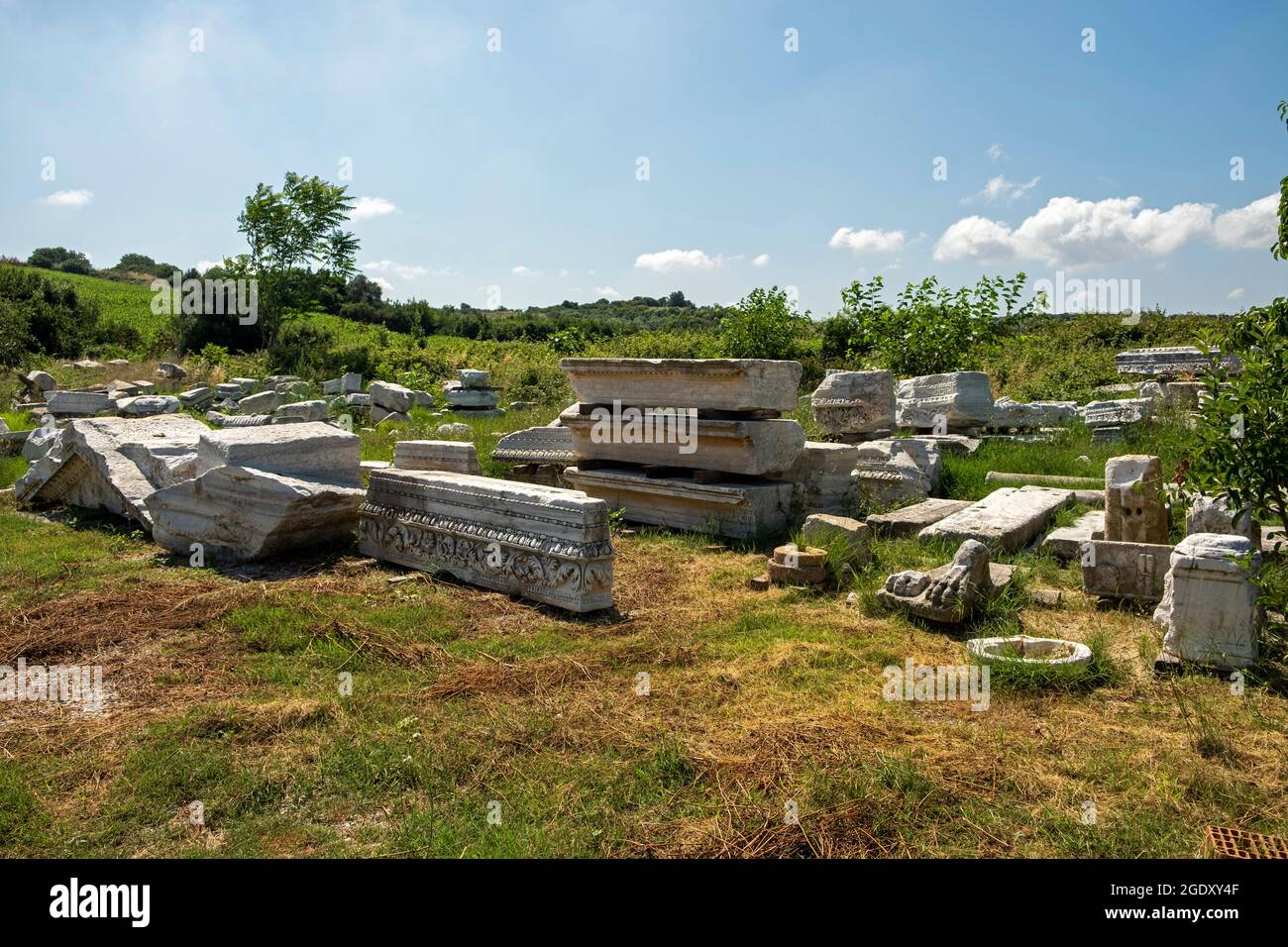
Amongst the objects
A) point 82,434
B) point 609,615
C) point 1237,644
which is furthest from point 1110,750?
point 82,434

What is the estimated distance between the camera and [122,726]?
3594 mm

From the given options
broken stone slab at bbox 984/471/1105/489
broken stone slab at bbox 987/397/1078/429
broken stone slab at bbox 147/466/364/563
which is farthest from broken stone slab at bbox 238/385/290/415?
broken stone slab at bbox 984/471/1105/489

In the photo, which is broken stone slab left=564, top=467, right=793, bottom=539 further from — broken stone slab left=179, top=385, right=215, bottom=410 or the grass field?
broken stone slab left=179, top=385, right=215, bottom=410

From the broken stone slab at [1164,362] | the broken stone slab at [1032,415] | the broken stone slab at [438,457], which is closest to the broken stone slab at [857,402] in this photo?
the broken stone slab at [1032,415]

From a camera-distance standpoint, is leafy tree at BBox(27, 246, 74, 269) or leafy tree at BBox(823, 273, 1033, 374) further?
leafy tree at BBox(27, 246, 74, 269)

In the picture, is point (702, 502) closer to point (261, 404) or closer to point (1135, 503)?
point (1135, 503)

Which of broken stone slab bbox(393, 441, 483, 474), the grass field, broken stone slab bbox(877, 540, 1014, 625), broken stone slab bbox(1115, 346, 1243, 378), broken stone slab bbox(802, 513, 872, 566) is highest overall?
broken stone slab bbox(1115, 346, 1243, 378)

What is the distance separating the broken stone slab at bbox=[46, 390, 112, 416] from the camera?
A: 13.4 m

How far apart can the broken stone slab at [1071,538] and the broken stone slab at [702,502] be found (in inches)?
81.6

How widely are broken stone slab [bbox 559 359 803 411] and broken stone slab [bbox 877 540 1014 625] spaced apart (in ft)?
7.56

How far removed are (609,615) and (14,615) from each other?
3.42 meters

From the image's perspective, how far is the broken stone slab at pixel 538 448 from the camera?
905 centimetres

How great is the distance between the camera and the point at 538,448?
30.3 feet

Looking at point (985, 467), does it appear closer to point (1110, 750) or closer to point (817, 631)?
point (817, 631)
